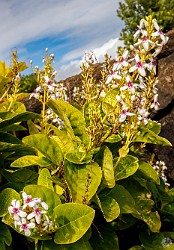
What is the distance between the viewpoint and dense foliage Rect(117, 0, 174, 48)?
57.7 feet

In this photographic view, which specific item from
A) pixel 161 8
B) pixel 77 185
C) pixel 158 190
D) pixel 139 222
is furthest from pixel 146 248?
pixel 161 8

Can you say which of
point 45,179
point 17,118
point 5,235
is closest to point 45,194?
point 45,179

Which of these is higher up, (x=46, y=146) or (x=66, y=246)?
(x=46, y=146)

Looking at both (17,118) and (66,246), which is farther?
(17,118)

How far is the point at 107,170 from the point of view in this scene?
2.45m

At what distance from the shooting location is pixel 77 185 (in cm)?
243

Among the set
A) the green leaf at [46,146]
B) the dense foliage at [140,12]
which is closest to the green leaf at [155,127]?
the green leaf at [46,146]

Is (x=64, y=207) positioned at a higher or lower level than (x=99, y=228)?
higher

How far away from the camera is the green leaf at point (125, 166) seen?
8.27ft

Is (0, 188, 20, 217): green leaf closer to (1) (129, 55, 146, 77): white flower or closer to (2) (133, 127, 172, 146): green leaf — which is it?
(2) (133, 127, 172, 146): green leaf

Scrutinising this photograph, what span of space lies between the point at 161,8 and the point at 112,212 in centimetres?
1707

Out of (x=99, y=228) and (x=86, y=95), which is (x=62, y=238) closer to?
(x=99, y=228)

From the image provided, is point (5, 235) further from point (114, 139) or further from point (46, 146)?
point (114, 139)

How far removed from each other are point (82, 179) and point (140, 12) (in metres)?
18.1
